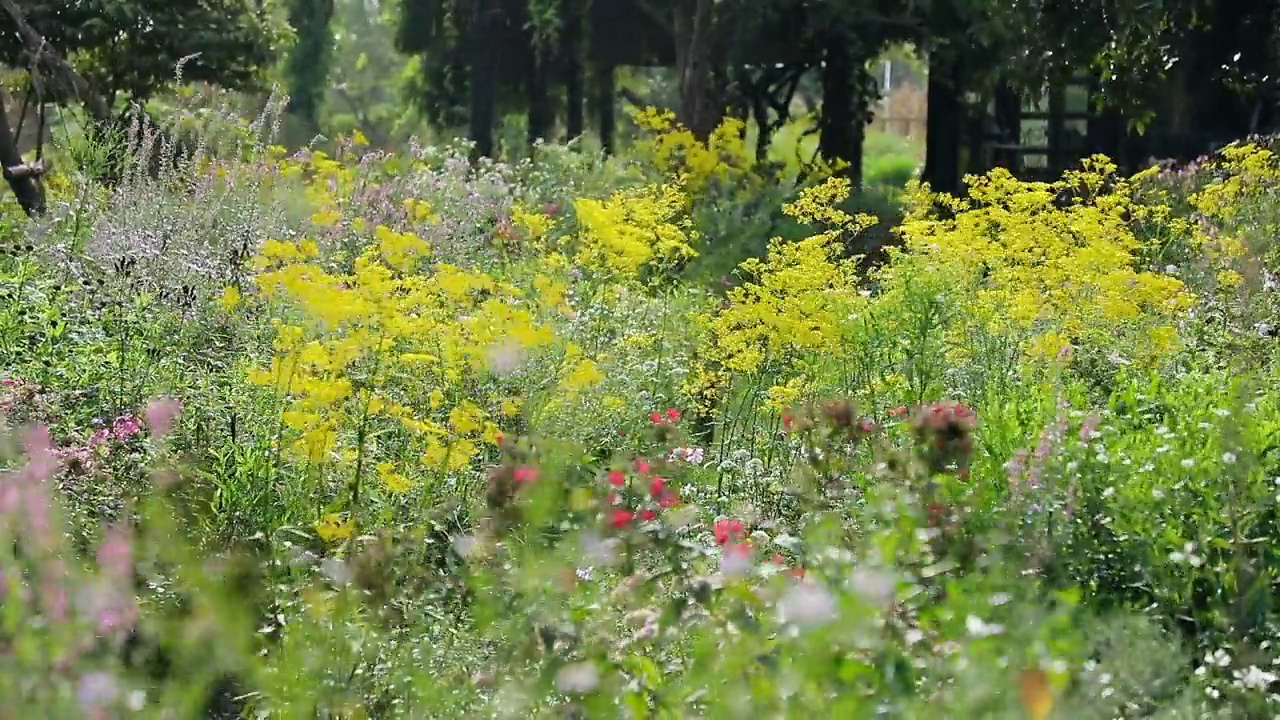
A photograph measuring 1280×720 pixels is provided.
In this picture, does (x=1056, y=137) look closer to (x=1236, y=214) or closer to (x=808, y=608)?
(x=1236, y=214)

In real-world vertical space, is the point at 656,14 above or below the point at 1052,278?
above

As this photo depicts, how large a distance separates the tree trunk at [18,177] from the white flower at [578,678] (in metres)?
6.30

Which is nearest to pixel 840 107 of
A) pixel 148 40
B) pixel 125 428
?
pixel 148 40

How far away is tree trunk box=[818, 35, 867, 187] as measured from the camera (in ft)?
59.6

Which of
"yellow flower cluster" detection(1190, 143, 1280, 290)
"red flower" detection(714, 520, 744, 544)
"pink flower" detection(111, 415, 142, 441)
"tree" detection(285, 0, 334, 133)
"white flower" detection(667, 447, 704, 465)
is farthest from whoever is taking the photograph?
"tree" detection(285, 0, 334, 133)

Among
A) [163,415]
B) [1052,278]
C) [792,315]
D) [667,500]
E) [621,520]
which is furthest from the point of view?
[1052,278]

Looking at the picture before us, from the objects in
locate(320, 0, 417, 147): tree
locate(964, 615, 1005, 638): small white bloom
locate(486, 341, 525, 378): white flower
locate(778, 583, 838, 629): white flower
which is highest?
locate(778, 583, 838, 629): white flower

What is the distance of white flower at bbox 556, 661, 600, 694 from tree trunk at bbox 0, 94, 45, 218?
20.7 ft

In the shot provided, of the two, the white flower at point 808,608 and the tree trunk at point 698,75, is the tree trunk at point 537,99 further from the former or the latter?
the white flower at point 808,608

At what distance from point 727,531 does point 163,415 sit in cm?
152

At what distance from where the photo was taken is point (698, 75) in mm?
17094

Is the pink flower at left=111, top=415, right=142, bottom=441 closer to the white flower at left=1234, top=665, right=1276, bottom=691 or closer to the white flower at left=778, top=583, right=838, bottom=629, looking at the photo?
the white flower at left=778, top=583, right=838, bottom=629

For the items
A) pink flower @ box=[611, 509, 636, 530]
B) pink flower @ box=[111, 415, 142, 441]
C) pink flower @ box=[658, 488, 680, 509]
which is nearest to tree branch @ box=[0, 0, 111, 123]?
pink flower @ box=[111, 415, 142, 441]

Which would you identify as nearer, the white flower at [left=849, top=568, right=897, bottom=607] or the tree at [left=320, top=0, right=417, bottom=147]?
the white flower at [left=849, top=568, right=897, bottom=607]
